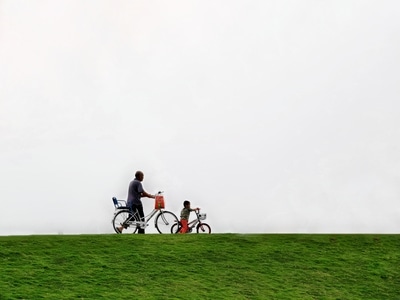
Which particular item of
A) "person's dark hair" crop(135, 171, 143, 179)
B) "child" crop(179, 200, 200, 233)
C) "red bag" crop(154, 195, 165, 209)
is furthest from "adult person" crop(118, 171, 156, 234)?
"child" crop(179, 200, 200, 233)

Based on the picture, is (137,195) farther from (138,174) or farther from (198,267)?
(198,267)

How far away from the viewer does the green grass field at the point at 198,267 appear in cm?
1797

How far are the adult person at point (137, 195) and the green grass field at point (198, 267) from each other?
5.68 ft

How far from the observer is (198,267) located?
19.6 meters

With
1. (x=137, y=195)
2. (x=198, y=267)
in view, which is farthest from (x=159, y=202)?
(x=198, y=267)

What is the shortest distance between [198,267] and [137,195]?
14.1 feet

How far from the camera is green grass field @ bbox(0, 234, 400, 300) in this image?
17969mm

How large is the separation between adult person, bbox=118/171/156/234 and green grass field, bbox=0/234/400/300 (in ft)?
5.68

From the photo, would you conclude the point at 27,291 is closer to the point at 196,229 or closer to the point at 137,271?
the point at 137,271

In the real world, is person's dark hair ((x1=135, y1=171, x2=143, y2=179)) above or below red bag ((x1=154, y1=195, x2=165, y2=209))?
above

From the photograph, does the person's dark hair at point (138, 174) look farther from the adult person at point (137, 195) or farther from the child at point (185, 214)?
the child at point (185, 214)

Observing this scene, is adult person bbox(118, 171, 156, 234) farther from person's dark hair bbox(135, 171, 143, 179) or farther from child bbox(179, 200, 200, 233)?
child bbox(179, 200, 200, 233)

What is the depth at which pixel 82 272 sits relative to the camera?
18.8 m

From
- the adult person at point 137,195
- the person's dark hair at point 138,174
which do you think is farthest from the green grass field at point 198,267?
the person's dark hair at point 138,174
